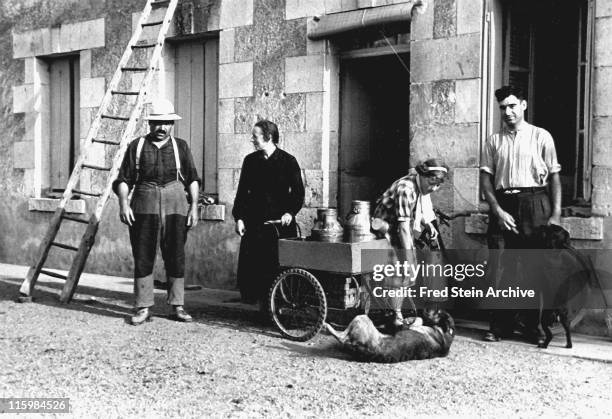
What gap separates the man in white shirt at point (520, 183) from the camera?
6.94 metres

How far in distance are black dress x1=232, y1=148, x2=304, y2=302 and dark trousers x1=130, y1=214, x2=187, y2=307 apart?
0.58m

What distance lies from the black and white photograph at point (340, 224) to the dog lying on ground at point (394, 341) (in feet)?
0.05

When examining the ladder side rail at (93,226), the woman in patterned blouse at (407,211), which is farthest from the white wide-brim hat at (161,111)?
the woman in patterned blouse at (407,211)

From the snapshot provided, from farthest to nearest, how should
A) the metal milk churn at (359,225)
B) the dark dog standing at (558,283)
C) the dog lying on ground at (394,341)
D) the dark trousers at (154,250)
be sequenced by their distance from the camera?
the dark trousers at (154,250) < the metal milk churn at (359,225) < the dark dog standing at (558,283) < the dog lying on ground at (394,341)

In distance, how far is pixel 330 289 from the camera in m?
6.98

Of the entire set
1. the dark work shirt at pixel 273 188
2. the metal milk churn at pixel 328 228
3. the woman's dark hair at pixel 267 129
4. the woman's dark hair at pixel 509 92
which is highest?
the woman's dark hair at pixel 509 92

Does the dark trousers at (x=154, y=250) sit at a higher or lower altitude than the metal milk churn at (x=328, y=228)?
lower

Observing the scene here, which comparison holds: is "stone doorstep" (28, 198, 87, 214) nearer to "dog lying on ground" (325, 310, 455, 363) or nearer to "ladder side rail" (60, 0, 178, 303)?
"ladder side rail" (60, 0, 178, 303)

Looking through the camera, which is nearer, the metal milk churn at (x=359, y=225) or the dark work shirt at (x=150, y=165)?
the metal milk churn at (x=359, y=225)

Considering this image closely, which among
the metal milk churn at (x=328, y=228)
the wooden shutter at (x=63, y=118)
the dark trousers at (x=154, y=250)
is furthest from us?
the wooden shutter at (x=63, y=118)

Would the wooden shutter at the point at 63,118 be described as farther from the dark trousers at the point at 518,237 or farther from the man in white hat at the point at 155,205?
Answer: the dark trousers at the point at 518,237

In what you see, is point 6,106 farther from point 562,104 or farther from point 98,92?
point 562,104

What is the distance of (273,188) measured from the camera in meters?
7.81

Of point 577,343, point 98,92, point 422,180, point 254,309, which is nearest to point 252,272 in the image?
point 254,309
